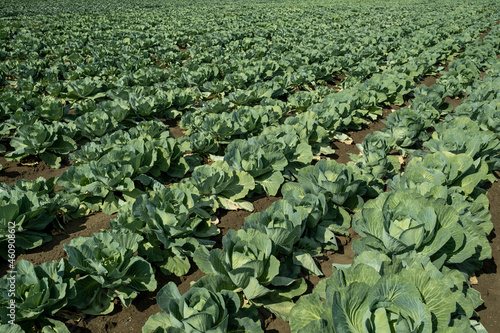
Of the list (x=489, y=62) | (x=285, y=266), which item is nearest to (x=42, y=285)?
(x=285, y=266)

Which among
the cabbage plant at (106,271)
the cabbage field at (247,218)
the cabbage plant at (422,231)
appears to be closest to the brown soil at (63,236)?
the cabbage field at (247,218)

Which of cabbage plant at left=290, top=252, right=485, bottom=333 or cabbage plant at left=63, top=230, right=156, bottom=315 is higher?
cabbage plant at left=290, top=252, right=485, bottom=333

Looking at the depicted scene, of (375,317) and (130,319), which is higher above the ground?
(375,317)

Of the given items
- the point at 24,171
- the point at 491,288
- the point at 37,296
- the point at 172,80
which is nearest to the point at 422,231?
the point at 491,288

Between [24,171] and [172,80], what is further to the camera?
[172,80]

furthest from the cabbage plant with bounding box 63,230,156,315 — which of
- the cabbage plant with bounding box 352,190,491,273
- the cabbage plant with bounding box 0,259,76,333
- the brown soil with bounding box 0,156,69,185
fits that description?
the brown soil with bounding box 0,156,69,185

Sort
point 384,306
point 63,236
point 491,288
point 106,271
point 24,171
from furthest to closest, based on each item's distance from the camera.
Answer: point 24,171 → point 63,236 → point 491,288 → point 106,271 → point 384,306

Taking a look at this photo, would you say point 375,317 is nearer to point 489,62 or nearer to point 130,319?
point 130,319

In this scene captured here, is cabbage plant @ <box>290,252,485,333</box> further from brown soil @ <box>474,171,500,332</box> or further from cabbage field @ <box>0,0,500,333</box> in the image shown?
A: brown soil @ <box>474,171,500,332</box>

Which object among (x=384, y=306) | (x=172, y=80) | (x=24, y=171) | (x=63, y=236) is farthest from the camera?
(x=172, y=80)

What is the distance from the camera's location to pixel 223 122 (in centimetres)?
601

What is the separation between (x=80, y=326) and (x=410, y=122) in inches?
250

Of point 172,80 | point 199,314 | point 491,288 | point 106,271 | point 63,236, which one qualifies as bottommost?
point 491,288

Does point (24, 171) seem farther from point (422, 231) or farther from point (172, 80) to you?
point (422, 231)
